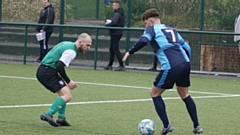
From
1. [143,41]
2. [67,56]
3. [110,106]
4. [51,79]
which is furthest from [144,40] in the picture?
[110,106]

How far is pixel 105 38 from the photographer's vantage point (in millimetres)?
19344

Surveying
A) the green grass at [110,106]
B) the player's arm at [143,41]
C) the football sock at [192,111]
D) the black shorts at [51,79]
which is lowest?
the green grass at [110,106]

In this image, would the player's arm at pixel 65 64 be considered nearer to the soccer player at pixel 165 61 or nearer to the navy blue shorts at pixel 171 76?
the soccer player at pixel 165 61

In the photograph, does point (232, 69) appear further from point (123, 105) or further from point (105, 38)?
point (123, 105)

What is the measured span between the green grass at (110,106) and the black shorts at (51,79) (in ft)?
1.76

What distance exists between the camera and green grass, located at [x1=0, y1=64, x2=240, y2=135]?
8.96m

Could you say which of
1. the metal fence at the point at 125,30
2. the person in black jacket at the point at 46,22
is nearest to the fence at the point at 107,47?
the metal fence at the point at 125,30

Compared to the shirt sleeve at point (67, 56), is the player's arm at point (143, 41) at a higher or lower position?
higher

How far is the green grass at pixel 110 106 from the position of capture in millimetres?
8961

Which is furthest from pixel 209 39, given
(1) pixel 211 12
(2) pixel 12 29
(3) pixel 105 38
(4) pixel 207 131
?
(4) pixel 207 131

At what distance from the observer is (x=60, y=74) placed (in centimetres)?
884

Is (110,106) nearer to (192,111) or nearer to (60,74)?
(60,74)

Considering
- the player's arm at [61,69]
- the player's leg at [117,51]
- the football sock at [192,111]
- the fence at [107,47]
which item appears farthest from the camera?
the player's leg at [117,51]

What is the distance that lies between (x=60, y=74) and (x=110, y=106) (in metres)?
2.65
